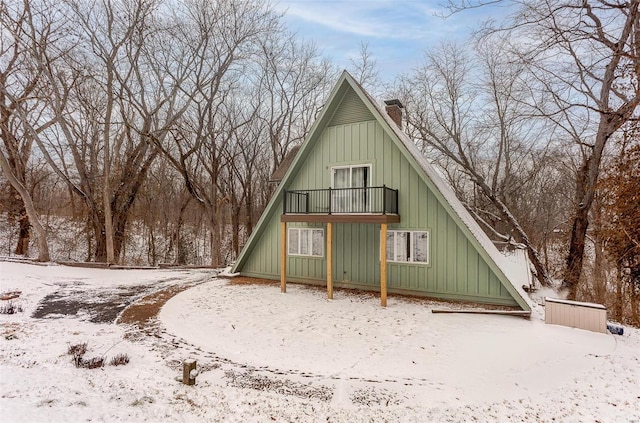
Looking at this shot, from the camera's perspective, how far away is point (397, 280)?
1102 centimetres

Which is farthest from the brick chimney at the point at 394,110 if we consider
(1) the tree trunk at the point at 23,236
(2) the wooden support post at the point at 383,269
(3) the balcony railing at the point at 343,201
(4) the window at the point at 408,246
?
(1) the tree trunk at the point at 23,236

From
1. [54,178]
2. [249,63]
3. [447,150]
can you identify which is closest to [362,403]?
[447,150]

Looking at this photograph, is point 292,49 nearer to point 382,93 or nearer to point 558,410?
point 382,93

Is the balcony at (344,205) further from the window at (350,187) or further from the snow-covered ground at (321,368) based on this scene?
the snow-covered ground at (321,368)

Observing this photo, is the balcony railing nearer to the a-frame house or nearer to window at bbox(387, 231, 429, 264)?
the a-frame house

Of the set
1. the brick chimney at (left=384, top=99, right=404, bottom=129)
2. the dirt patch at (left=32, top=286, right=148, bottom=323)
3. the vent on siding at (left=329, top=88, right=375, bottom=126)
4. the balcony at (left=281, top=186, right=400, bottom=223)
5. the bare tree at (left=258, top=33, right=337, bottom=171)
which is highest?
the bare tree at (left=258, top=33, right=337, bottom=171)

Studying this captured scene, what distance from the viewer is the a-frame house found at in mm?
9898

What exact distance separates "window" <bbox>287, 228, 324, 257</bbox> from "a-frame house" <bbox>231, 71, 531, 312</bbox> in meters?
0.04

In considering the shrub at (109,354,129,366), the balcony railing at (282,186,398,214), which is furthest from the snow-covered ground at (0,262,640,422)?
the balcony railing at (282,186,398,214)

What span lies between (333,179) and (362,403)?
8375 mm

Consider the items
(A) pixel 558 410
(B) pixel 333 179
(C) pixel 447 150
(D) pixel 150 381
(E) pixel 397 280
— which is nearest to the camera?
(A) pixel 558 410

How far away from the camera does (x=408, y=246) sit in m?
10.9

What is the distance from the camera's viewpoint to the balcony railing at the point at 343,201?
10820 millimetres

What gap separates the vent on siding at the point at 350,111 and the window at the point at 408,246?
4.21m
